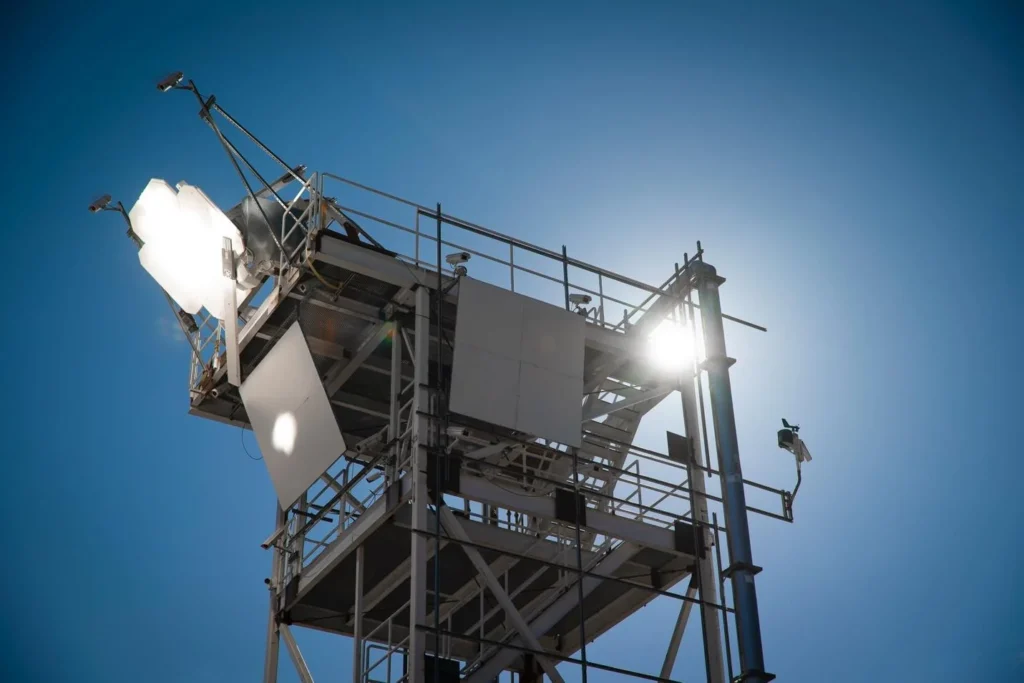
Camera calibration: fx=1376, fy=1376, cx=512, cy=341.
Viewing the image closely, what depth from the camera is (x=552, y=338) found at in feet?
92.4

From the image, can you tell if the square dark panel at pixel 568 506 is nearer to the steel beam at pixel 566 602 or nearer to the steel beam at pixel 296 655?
the steel beam at pixel 566 602

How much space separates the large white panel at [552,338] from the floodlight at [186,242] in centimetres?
606

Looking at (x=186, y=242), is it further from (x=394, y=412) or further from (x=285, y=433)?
(x=394, y=412)

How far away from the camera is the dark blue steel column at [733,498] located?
2298 centimetres

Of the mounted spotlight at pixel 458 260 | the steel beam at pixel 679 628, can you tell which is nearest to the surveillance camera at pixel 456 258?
the mounted spotlight at pixel 458 260

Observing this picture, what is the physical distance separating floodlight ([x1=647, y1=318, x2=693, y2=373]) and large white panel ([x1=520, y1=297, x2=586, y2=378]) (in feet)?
6.85

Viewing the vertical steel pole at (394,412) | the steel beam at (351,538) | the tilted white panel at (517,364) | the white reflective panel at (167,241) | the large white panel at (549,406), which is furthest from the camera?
the white reflective panel at (167,241)

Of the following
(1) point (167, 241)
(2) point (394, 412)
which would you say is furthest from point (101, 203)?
(2) point (394, 412)

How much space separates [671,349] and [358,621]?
906cm

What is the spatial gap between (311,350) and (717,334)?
851 cm

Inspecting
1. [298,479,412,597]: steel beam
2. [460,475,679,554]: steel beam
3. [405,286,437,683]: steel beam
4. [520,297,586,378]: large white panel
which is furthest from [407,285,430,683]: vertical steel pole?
[520,297,586,378]: large white panel

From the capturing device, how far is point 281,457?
28031mm

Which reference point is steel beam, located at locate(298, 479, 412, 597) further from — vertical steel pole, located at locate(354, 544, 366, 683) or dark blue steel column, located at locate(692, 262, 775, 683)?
dark blue steel column, located at locate(692, 262, 775, 683)

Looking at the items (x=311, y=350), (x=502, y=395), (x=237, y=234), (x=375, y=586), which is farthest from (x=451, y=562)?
(x=237, y=234)
